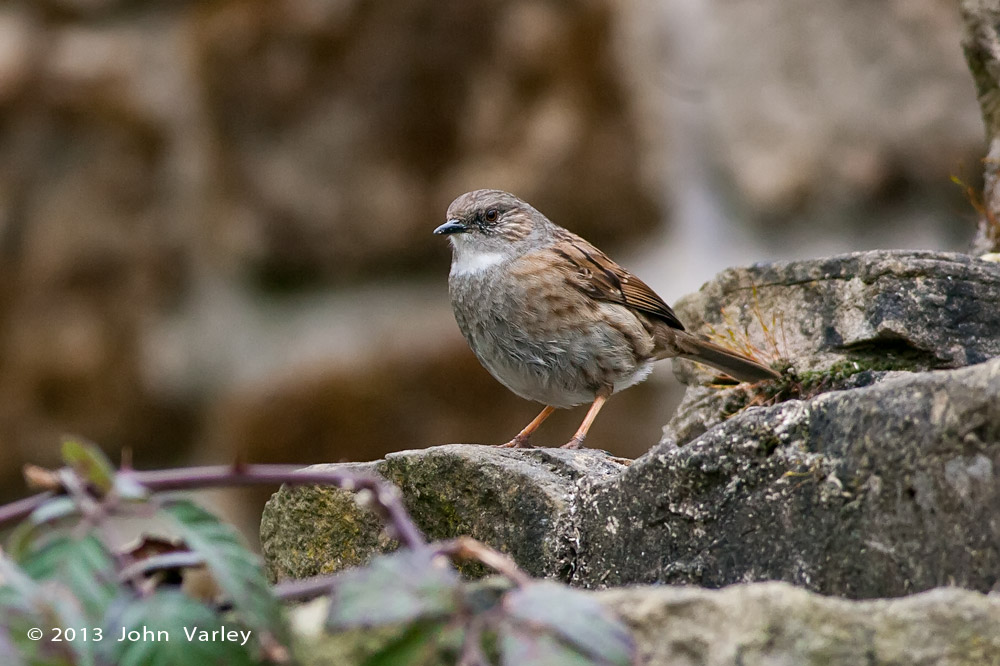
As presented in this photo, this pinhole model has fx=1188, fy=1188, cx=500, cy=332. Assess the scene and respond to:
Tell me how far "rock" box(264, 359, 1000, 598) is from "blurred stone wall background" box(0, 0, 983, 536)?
2.05m

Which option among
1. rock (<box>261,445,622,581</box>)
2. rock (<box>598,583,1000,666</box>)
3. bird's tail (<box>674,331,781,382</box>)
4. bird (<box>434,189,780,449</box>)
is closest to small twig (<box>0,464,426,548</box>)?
rock (<box>598,583,1000,666</box>)

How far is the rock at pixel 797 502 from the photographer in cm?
159

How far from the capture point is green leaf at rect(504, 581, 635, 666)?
3.72 feet

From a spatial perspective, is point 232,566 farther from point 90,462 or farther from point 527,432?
point 527,432

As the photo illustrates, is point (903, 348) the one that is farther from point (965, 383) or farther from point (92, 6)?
point (92, 6)

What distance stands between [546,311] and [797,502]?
2464mm

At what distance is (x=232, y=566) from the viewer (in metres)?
1.25

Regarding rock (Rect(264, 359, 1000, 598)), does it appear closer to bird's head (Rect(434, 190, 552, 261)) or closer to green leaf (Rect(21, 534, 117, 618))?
green leaf (Rect(21, 534, 117, 618))

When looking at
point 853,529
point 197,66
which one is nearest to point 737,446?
point 853,529

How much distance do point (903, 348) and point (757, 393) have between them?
41cm

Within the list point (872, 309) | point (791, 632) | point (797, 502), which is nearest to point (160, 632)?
point (791, 632)

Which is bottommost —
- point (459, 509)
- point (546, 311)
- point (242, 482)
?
point (459, 509)

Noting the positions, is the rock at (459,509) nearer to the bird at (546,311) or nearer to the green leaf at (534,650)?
the green leaf at (534,650)

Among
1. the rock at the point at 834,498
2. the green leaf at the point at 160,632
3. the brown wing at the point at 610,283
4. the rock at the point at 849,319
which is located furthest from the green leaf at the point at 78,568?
the brown wing at the point at 610,283
